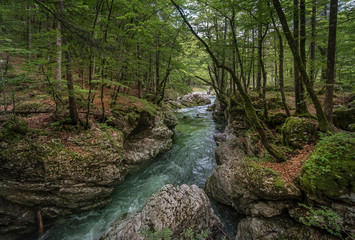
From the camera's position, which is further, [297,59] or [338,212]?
[297,59]

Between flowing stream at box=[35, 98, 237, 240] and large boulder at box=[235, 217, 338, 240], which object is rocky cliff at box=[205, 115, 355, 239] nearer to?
large boulder at box=[235, 217, 338, 240]

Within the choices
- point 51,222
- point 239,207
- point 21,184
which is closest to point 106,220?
point 51,222

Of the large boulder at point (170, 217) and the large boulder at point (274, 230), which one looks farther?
the large boulder at point (170, 217)

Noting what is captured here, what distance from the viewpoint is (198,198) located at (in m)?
4.19

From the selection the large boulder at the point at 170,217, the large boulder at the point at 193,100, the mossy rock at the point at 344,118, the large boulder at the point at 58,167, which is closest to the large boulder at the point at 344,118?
the mossy rock at the point at 344,118

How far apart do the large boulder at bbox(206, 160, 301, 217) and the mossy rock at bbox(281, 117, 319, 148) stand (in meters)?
1.80

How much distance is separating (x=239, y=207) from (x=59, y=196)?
19.0 ft

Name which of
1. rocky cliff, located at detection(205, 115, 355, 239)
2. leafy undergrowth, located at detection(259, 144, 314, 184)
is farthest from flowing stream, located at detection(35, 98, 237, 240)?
leafy undergrowth, located at detection(259, 144, 314, 184)

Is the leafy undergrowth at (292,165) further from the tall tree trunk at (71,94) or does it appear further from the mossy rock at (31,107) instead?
the mossy rock at (31,107)

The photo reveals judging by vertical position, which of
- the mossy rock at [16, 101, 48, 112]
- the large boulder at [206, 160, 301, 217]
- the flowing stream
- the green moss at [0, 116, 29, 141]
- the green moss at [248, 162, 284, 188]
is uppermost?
the mossy rock at [16, 101, 48, 112]

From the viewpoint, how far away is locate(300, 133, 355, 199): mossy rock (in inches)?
119

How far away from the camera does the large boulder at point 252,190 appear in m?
3.73

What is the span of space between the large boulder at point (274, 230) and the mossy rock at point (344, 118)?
528 centimetres

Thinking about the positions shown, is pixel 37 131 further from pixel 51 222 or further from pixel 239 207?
pixel 239 207
